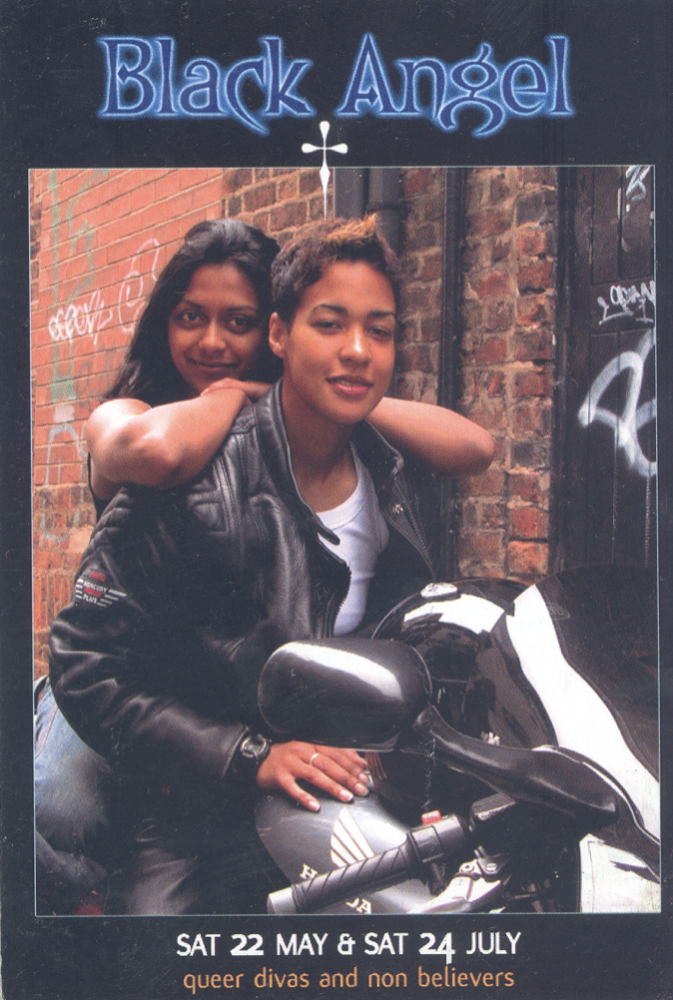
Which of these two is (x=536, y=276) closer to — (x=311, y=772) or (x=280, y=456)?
(x=280, y=456)

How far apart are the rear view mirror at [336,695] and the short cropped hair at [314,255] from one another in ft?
Result: 3.33

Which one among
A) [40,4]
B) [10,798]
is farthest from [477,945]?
[40,4]

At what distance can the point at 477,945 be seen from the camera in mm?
3277

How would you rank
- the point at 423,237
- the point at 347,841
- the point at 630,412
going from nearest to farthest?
the point at 347,841
the point at 630,412
the point at 423,237

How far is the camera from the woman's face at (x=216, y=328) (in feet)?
10.7

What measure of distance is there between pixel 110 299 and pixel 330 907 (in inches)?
77.6

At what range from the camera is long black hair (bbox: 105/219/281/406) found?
3.26 m

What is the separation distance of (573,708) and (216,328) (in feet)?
5.19

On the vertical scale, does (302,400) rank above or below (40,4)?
below

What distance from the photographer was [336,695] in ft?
10.5

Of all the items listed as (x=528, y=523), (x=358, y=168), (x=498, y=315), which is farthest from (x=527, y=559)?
(x=358, y=168)

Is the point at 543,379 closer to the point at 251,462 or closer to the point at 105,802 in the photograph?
the point at 251,462

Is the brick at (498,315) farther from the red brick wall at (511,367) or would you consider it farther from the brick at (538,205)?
the brick at (538,205)

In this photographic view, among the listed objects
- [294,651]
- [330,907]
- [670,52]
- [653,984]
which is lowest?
[653,984]
